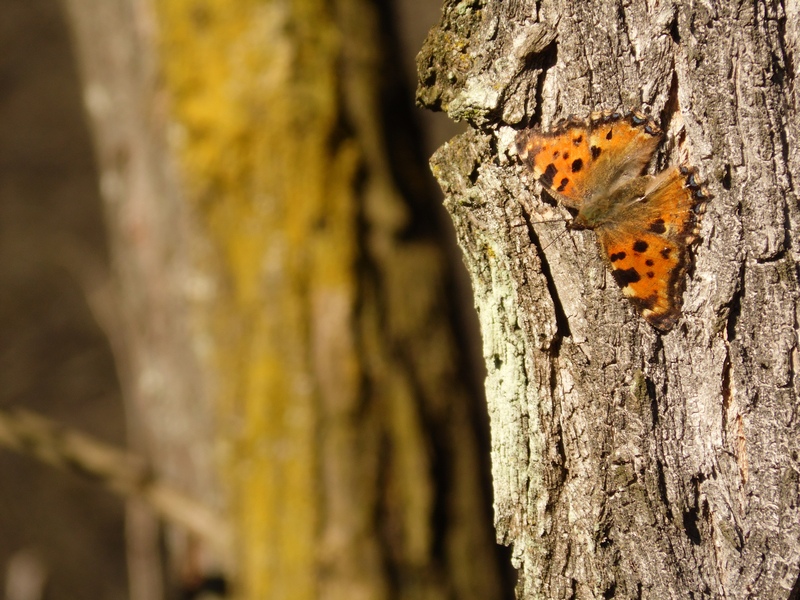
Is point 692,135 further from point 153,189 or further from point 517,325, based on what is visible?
point 153,189

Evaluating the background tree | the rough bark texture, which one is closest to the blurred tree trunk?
the background tree

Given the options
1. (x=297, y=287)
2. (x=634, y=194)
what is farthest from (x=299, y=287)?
(x=634, y=194)

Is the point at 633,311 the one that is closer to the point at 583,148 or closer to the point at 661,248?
the point at 661,248

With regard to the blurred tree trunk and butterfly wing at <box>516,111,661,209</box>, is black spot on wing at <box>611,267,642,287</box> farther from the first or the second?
the blurred tree trunk

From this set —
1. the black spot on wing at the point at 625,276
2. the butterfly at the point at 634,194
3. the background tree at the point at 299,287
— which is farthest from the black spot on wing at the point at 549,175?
the background tree at the point at 299,287

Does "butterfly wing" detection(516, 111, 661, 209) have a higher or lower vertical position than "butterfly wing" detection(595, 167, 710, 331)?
higher

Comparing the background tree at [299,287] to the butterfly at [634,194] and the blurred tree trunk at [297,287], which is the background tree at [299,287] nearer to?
the blurred tree trunk at [297,287]
